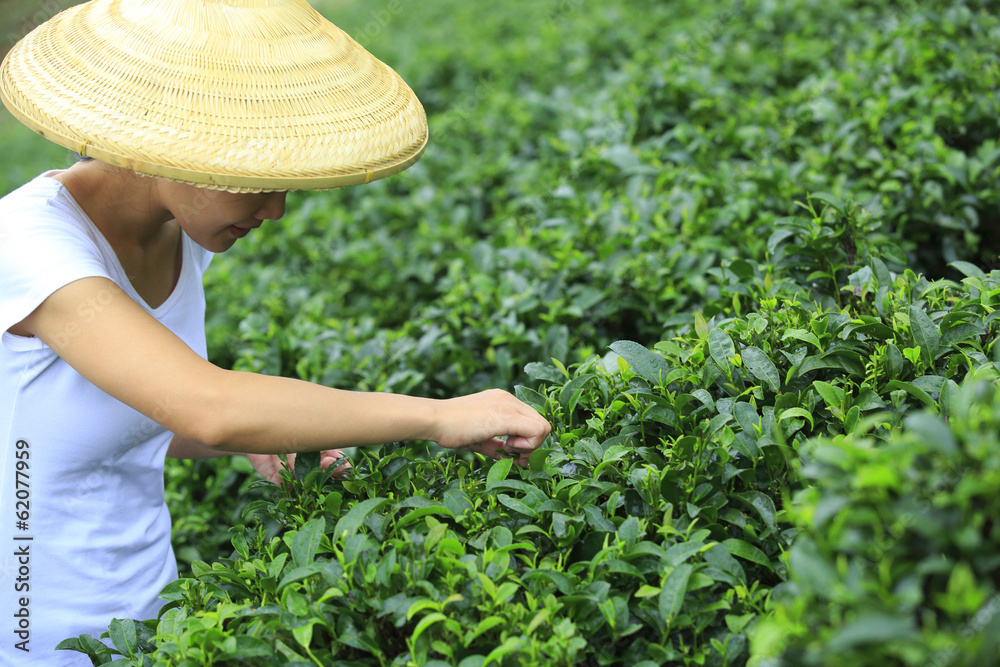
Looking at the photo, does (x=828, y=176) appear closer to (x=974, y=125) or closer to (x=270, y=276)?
(x=974, y=125)

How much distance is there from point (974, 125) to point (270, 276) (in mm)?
3030

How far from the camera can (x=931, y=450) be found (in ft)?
3.28

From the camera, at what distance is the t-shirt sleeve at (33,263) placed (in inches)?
57.4

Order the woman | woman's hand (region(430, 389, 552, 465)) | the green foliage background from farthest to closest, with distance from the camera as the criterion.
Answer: woman's hand (region(430, 389, 552, 465))
the woman
the green foliage background

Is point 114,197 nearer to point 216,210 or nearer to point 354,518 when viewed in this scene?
point 216,210

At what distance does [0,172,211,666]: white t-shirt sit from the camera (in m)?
1.62

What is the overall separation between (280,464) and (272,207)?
73cm

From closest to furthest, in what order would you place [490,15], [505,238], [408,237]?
[505,238], [408,237], [490,15]

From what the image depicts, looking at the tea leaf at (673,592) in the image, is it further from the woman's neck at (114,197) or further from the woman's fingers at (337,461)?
the woman's neck at (114,197)

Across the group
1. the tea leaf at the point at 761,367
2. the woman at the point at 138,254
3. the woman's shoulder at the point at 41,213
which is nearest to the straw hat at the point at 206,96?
the woman at the point at 138,254

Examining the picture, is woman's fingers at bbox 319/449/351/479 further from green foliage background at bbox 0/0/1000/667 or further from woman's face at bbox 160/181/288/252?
woman's face at bbox 160/181/288/252

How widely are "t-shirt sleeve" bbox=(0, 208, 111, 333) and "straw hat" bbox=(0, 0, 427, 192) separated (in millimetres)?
189

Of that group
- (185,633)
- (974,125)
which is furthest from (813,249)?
(185,633)

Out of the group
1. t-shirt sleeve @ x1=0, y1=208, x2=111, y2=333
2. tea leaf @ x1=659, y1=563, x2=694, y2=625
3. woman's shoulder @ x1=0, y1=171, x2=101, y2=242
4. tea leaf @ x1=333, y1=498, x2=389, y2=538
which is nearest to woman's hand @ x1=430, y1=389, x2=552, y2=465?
tea leaf @ x1=333, y1=498, x2=389, y2=538
